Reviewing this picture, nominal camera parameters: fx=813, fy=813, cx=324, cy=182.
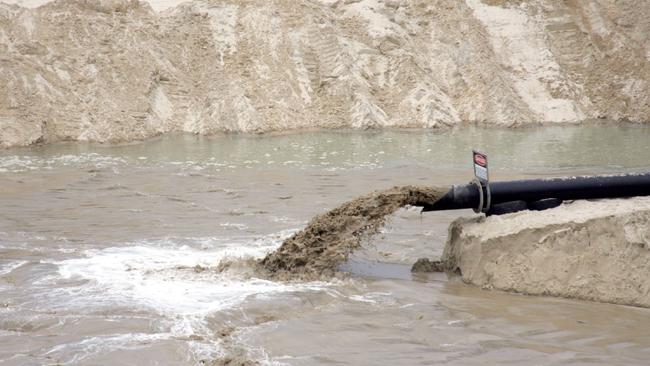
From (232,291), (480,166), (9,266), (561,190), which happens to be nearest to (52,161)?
(9,266)

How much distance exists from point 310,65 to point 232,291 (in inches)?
685

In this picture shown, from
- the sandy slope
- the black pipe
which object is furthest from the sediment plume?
the sandy slope

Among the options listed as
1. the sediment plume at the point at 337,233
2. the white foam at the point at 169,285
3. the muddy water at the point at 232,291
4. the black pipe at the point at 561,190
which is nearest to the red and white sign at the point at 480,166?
the black pipe at the point at 561,190

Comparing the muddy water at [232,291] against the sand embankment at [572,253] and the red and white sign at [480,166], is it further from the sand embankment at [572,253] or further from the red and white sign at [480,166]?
the red and white sign at [480,166]

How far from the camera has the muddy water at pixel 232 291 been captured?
5.74 m

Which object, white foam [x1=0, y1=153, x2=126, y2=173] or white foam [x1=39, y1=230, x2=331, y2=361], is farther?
white foam [x1=0, y1=153, x2=126, y2=173]

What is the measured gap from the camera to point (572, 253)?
7.20 metres

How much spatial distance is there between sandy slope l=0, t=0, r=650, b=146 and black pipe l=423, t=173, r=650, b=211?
44.8 feet

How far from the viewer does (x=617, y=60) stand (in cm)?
2688

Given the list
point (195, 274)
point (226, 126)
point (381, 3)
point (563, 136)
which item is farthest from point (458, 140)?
point (195, 274)

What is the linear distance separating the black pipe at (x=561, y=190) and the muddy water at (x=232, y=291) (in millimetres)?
843

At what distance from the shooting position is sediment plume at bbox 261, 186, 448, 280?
7.93 m

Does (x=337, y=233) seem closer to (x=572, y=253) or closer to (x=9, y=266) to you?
(x=572, y=253)

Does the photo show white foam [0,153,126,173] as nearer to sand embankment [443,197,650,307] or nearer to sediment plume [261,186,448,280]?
sediment plume [261,186,448,280]
